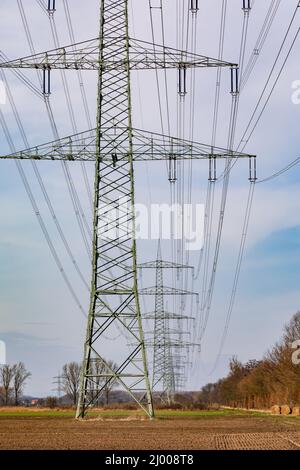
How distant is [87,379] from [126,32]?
19711mm

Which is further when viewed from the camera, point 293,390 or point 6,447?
point 293,390

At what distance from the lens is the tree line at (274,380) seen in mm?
87312

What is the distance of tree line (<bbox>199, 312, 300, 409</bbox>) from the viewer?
87.3 meters

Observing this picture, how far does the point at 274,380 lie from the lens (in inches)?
4306

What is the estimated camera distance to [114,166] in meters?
42.9

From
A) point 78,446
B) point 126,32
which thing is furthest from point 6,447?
point 126,32
